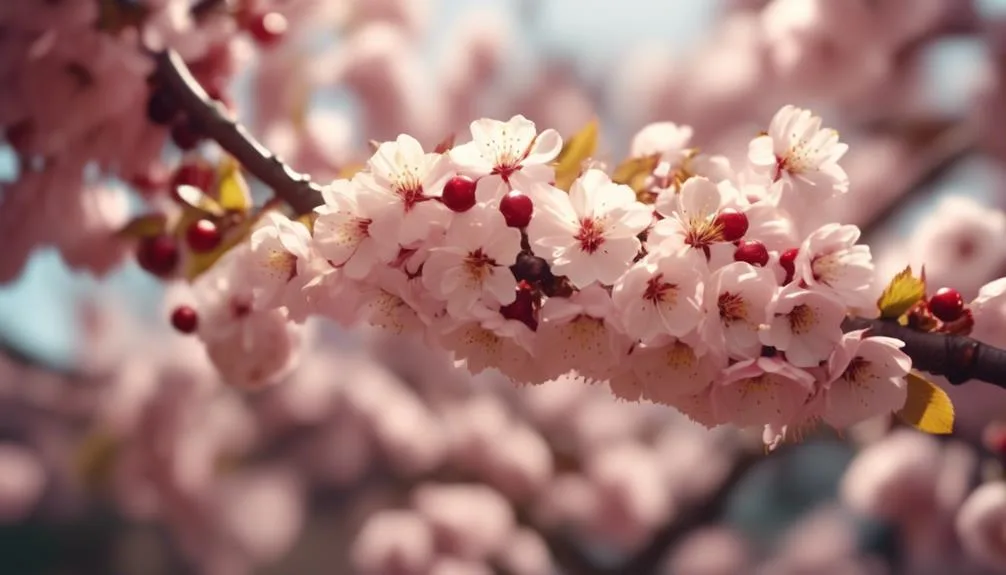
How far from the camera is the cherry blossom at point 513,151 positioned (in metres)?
0.68

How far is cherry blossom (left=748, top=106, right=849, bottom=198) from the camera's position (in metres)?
0.73

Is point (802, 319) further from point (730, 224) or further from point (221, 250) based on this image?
point (221, 250)

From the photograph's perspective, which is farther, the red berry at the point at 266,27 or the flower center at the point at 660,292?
the red berry at the point at 266,27

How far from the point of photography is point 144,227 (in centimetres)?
108

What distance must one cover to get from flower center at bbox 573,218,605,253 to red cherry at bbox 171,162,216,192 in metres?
0.56

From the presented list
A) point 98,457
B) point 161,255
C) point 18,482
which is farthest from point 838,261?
point 18,482

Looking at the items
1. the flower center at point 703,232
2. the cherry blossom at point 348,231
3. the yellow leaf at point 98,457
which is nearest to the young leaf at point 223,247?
the cherry blossom at point 348,231

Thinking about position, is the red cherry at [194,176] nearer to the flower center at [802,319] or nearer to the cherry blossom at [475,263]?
the cherry blossom at [475,263]

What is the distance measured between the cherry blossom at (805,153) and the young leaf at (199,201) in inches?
20.7

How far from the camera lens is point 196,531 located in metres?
2.88

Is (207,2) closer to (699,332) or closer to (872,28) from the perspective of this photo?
(699,332)

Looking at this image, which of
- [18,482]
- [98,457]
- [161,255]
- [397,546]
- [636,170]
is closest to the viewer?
[636,170]

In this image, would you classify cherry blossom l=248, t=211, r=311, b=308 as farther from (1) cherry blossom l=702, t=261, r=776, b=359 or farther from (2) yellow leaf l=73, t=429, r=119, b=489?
(2) yellow leaf l=73, t=429, r=119, b=489

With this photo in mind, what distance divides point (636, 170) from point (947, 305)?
0.29 m
